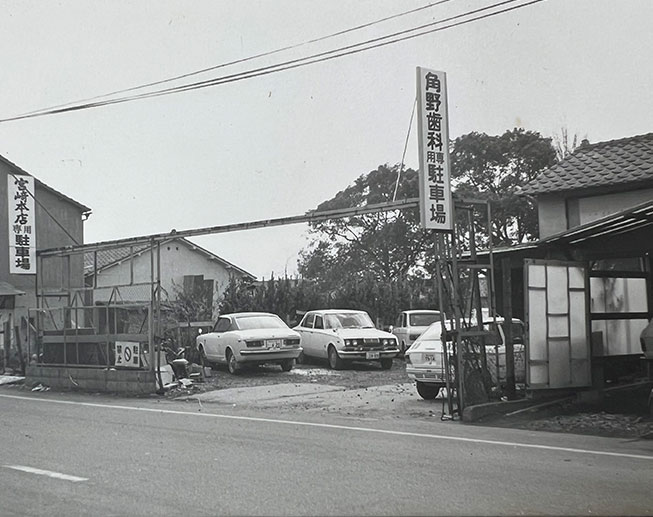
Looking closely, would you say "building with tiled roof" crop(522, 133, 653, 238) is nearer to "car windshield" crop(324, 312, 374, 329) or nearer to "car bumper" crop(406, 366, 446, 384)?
"car windshield" crop(324, 312, 374, 329)

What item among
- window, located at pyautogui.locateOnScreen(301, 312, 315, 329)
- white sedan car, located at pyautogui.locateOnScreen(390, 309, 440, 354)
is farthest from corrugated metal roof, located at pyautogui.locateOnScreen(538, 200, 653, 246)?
white sedan car, located at pyautogui.locateOnScreen(390, 309, 440, 354)

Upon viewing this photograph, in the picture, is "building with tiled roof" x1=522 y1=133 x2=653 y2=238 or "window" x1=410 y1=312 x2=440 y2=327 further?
"window" x1=410 y1=312 x2=440 y2=327

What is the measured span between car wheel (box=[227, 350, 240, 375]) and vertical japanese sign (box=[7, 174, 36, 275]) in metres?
5.62

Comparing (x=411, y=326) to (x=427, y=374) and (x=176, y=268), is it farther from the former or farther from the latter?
(x=176, y=268)

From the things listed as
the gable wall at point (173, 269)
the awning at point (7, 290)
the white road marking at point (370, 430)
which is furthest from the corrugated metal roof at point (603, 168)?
the gable wall at point (173, 269)

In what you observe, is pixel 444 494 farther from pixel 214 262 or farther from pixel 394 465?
pixel 214 262

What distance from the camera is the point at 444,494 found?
7.24m

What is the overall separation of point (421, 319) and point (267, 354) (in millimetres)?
7752

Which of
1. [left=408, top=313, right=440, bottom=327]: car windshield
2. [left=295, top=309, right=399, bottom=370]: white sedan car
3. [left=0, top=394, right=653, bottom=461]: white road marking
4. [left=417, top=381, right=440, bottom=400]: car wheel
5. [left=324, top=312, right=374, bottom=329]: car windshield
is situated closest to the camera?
[left=0, top=394, right=653, bottom=461]: white road marking

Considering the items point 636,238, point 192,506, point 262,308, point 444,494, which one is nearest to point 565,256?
point 636,238

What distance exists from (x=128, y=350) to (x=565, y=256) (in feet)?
30.6

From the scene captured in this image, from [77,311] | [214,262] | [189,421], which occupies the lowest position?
[189,421]

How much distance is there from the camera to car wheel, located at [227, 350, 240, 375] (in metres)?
22.7

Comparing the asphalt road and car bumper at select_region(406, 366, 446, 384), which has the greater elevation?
car bumper at select_region(406, 366, 446, 384)
